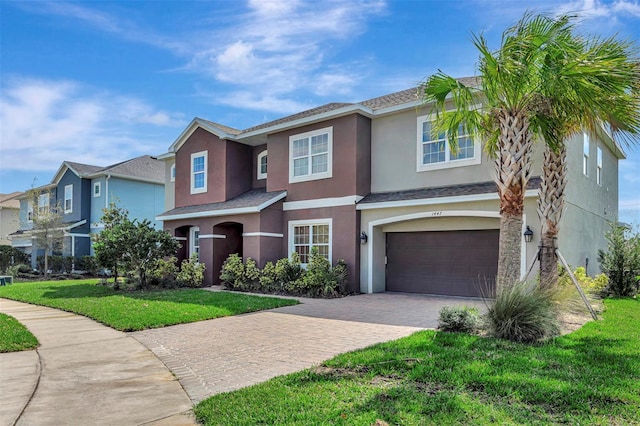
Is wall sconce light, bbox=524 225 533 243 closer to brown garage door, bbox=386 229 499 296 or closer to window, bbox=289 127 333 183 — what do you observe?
brown garage door, bbox=386 229 499 296

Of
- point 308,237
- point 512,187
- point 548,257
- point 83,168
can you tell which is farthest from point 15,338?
point 83,168

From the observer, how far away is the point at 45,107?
46.9 feet

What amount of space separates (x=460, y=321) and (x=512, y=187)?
2.78m

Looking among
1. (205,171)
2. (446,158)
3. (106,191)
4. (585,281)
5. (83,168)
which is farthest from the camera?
(83,168)

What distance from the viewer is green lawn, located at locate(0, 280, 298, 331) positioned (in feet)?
31.2

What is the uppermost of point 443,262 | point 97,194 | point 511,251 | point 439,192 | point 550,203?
point 97,194

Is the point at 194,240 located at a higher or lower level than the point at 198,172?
lower

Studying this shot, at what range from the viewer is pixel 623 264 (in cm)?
1316

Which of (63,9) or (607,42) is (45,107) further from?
(607,42)

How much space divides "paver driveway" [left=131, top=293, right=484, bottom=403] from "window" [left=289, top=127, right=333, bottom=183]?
5943 mm

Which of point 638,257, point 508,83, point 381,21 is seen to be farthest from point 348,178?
point 638,257

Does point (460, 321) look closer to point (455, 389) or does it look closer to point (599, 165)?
point (455, 389)

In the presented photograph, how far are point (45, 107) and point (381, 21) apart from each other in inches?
456

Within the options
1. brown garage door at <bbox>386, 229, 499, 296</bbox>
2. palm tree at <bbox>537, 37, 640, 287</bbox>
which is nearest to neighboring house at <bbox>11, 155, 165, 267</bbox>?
brown garage door at <bbox>386, 229, 499, 296</bbox>
